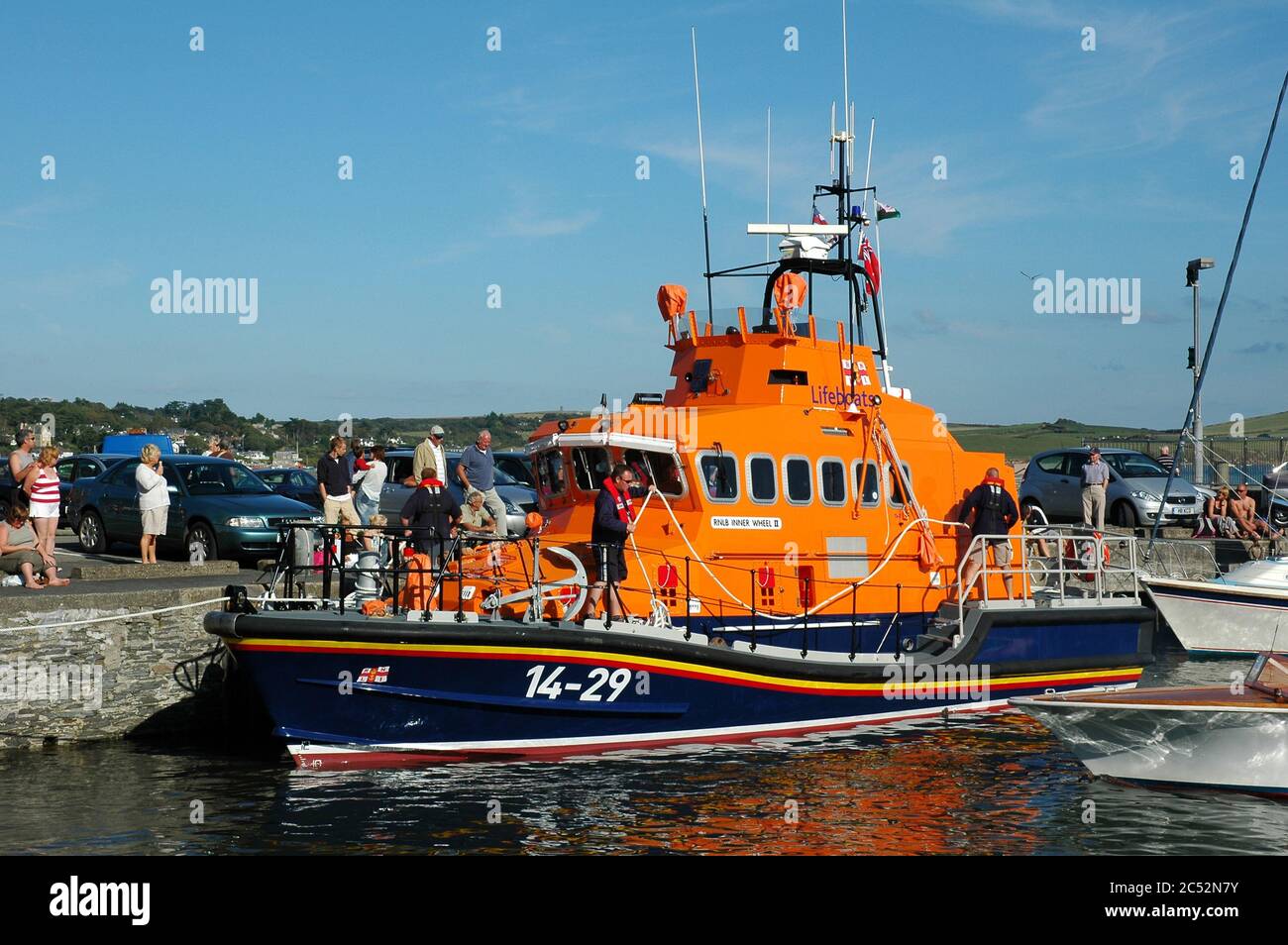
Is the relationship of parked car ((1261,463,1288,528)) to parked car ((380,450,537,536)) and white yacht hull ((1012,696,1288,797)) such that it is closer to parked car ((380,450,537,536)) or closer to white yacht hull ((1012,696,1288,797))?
parked car ((380,450,537,536))

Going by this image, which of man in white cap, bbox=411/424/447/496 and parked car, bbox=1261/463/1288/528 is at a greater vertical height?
man in white cap, bbox=411/424/447/496

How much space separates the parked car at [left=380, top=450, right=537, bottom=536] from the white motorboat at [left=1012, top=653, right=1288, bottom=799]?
9.54m

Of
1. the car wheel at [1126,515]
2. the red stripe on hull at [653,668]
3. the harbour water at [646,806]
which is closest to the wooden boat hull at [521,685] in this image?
the red stripe on hull at [653,668]

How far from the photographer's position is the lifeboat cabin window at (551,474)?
12672 millimetres

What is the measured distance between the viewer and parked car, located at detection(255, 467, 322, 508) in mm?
22531

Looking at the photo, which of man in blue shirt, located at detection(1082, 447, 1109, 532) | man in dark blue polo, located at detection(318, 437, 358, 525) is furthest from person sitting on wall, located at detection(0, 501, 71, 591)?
man in blue shirt, located at detection(1082, 447, 1109, 532)

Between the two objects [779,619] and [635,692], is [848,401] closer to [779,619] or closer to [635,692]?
[779,619]

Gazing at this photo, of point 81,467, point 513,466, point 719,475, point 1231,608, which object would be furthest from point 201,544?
point 1231,608

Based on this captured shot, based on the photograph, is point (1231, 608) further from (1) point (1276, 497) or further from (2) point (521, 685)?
(2) point (521, 685)

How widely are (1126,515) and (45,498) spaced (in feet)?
59.1

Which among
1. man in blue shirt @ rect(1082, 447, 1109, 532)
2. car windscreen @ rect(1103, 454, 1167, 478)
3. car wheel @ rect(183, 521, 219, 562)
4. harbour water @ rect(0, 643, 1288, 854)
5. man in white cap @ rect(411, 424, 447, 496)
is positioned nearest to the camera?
harbour water @ rect(0, 643, 1288, 854)

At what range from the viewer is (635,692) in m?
10.9

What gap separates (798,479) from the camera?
12.2 m
